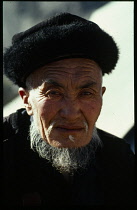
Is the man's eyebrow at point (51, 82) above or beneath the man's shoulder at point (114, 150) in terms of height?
above

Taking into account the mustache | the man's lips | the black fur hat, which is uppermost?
the black fur hat

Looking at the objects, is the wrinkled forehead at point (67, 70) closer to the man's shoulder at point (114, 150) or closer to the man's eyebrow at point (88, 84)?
the man's eyebrow at point (88, 84)

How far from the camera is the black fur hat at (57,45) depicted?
150 centimetres

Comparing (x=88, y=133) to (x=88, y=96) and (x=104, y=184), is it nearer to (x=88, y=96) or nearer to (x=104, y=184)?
(x=88, y=96)

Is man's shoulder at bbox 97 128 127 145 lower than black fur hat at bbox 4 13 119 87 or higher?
lower

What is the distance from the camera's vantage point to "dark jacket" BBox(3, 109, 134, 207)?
1.65 m

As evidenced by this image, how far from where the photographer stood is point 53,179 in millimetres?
1713

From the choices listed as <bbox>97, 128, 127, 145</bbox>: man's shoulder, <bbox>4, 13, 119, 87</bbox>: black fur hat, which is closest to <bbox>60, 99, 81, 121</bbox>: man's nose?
<bbox>4, 13, 119, 87</bbox>: black fur hat

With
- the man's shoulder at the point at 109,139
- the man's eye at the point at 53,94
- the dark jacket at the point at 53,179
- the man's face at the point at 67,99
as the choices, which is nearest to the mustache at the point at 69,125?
the man's face at the point at 67,99

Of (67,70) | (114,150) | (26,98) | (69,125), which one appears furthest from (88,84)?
(114,150)

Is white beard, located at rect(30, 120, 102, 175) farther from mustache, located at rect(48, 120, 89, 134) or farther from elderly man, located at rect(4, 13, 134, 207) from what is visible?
mustache, located at rect(48, 120, 89, 134)

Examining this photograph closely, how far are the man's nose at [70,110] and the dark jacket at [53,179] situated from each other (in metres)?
0.42

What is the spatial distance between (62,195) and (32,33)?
94 cm

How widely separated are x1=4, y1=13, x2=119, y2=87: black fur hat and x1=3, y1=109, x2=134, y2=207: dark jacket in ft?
1.33
